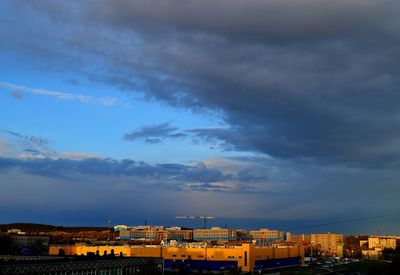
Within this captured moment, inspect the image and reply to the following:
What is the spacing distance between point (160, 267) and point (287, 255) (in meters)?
66.4

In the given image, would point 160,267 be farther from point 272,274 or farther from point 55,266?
point 272,274

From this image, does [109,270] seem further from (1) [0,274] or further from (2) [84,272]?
(1) [0,274]

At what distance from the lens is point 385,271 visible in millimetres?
75062

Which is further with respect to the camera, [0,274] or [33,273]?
[33,273]

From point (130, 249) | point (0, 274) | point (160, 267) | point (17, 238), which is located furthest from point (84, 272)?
point (17, 238)

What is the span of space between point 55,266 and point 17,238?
105 metres

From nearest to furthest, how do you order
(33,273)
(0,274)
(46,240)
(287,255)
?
(0,274) < (33,273) < (287,255) < (46,240)

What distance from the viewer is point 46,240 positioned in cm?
15025

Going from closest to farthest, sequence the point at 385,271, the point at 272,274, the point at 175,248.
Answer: the point at 385,271, the point at 272,274, the point at 175,248

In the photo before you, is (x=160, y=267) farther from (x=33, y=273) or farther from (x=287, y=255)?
(x=287, y=255)

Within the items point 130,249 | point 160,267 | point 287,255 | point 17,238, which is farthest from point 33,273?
point 17,238

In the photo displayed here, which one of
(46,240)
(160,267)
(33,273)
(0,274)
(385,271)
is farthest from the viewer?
(46,240)

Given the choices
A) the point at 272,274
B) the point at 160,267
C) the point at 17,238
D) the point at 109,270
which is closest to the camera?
the point at 109,270

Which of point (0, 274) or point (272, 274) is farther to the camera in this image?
point (272, 274)
